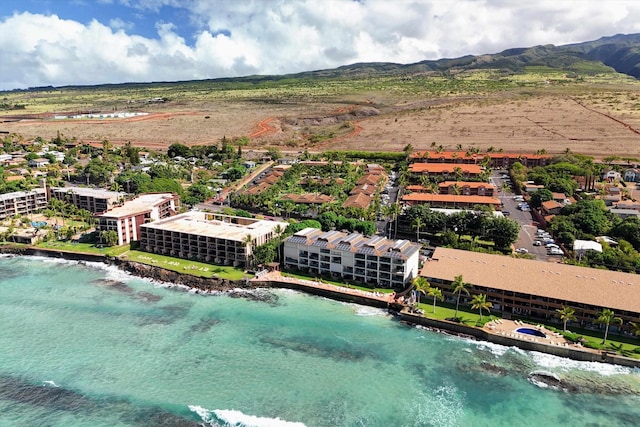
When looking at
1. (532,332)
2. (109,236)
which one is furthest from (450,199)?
(109,236)

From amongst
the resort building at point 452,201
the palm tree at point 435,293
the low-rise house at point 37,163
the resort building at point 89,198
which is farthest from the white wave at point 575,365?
the low-rise house at point 37,163

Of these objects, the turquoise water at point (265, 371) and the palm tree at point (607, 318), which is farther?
the palm tree at point (607, 318)

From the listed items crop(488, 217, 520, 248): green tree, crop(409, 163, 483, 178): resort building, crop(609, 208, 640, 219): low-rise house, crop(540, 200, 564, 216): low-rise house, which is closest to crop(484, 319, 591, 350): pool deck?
crop(488, 217, 520, 248): green tree

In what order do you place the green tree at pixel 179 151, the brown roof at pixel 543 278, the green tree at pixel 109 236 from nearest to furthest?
1. the brown roof at pixel 543 278
2. the green tree at pixel 109 236
3. the green tree at pixel 179 151

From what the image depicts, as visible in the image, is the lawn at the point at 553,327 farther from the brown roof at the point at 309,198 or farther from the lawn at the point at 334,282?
the brown roof at the point at 309,198

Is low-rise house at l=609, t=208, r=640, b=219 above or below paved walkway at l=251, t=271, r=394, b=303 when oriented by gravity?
above

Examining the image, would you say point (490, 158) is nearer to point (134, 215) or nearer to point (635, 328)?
point (635, 328)

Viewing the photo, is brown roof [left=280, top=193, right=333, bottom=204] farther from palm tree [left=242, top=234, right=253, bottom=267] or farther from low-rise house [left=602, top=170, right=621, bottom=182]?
low-rise house [left=602, top=170, right=621, bottom=182]
